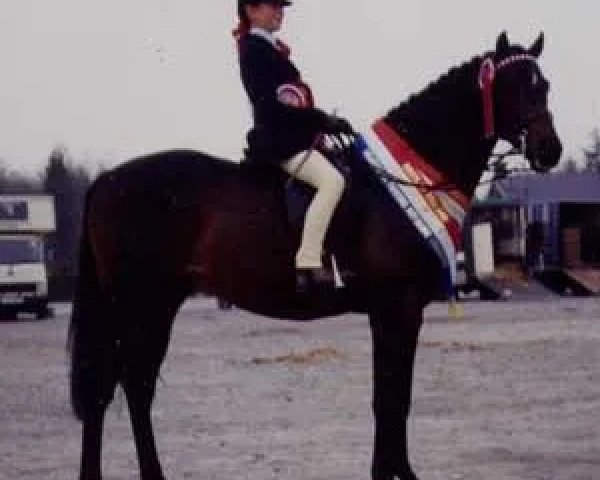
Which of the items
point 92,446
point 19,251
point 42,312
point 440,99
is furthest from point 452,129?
point 42,312

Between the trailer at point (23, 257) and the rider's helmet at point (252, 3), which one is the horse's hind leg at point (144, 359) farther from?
the trailer at point (23, 257)

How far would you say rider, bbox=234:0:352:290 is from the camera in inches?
294

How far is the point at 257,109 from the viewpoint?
7695mm

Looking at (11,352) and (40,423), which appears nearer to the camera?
(40,423)

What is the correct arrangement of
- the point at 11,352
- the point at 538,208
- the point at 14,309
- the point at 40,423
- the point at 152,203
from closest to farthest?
the point at 152,203 → the point at 40,423 → the point at 11,352 → the point at 14,309 → the point at 538,208

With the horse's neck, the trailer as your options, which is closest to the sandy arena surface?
the horse's neck

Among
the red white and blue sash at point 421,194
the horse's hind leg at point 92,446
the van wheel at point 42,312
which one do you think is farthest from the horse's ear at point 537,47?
the van wheel at point 42,312

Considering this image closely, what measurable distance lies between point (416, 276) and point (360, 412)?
14.0 ft

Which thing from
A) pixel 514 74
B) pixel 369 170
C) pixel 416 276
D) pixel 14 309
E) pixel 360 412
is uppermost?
pixel 514 74

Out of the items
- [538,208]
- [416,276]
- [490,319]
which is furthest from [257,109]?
[538,208]

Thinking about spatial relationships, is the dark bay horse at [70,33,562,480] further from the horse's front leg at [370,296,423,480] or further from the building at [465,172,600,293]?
the building at [465,172,600,293]

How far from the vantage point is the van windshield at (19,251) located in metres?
39.8

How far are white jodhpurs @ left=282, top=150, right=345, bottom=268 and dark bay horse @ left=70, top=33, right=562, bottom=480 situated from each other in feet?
0.35

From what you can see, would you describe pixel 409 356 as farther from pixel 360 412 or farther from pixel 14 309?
pixel 14 309
